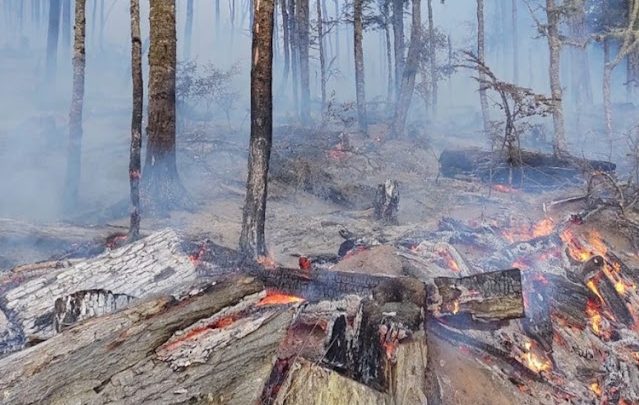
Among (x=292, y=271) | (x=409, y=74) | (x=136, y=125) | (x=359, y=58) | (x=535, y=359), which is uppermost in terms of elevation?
(x=359, y=58)

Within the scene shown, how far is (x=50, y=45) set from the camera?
80.8 ft

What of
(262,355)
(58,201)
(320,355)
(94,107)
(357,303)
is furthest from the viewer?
(94,107)

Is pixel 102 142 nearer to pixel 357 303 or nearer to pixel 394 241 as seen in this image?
pixel 394 241

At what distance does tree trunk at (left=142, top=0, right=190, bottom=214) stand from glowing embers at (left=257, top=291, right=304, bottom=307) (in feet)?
21.2

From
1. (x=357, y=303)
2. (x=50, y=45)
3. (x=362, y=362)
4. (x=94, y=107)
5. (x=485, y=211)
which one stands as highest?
(x=50, y=45)

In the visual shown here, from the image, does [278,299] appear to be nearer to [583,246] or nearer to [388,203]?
[583,246]

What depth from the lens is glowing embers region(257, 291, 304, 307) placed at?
3.32 m

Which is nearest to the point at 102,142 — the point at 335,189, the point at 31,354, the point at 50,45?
the point at 335,189

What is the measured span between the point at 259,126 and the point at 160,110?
14.0 ft

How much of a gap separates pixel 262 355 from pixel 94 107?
24.3 m

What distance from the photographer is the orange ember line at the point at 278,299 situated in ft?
10.9

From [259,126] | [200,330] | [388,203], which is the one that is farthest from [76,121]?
[200,330]

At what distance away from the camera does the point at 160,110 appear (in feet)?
30.4

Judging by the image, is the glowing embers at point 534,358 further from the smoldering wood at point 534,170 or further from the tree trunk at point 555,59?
the tree trunk at point 555,59
